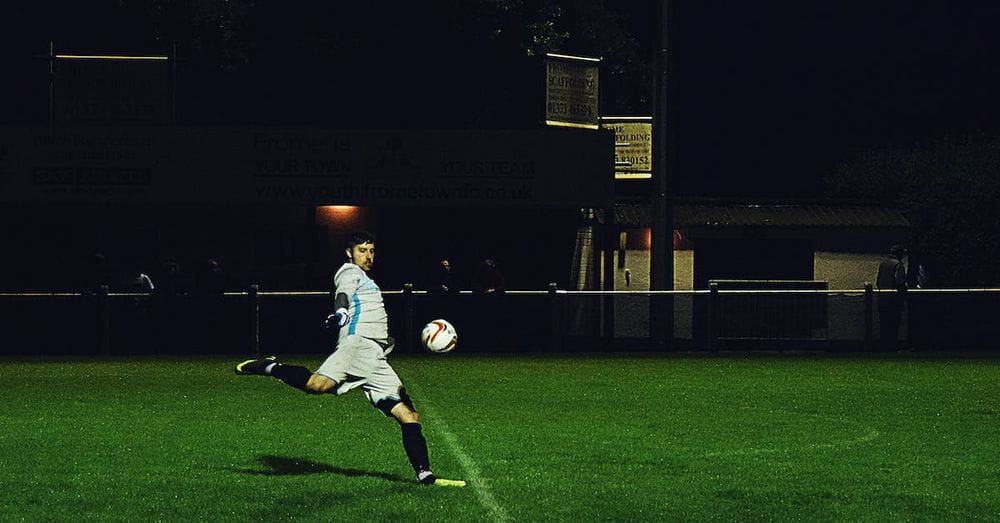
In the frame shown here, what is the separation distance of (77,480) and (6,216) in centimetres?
1937

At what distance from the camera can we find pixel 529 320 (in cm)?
2486

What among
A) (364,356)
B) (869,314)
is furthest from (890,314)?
(364,356)

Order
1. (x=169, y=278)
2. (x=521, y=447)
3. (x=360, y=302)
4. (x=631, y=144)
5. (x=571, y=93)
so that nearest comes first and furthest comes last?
(x=360, y=302) → (x=521, y=447) → (x=169, y=278) → (x=571, y=93) → (x=631, y=144)

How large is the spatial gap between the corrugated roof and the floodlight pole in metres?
7.65

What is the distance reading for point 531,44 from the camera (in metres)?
41.6

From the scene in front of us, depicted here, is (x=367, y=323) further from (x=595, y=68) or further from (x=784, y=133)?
(x=784, y=133)

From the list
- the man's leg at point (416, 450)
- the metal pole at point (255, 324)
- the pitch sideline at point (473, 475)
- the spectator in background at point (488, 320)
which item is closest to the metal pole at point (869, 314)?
the spectator in background at point (488, 320)

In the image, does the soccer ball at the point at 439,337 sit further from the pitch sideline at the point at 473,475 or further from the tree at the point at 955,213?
the tree at the point at 955,213

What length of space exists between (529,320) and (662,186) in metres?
3.07

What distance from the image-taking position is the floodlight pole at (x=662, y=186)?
24.8 meters

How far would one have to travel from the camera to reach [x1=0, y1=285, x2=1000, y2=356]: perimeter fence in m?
24.2

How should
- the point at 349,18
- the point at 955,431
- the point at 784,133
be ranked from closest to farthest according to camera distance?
the point at 955,431, the point at 349,18, the point at 784,133

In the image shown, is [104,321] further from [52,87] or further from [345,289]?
[345,289]

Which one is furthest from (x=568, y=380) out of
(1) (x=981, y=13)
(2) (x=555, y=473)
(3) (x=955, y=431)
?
(1) (x=981, y=13)
